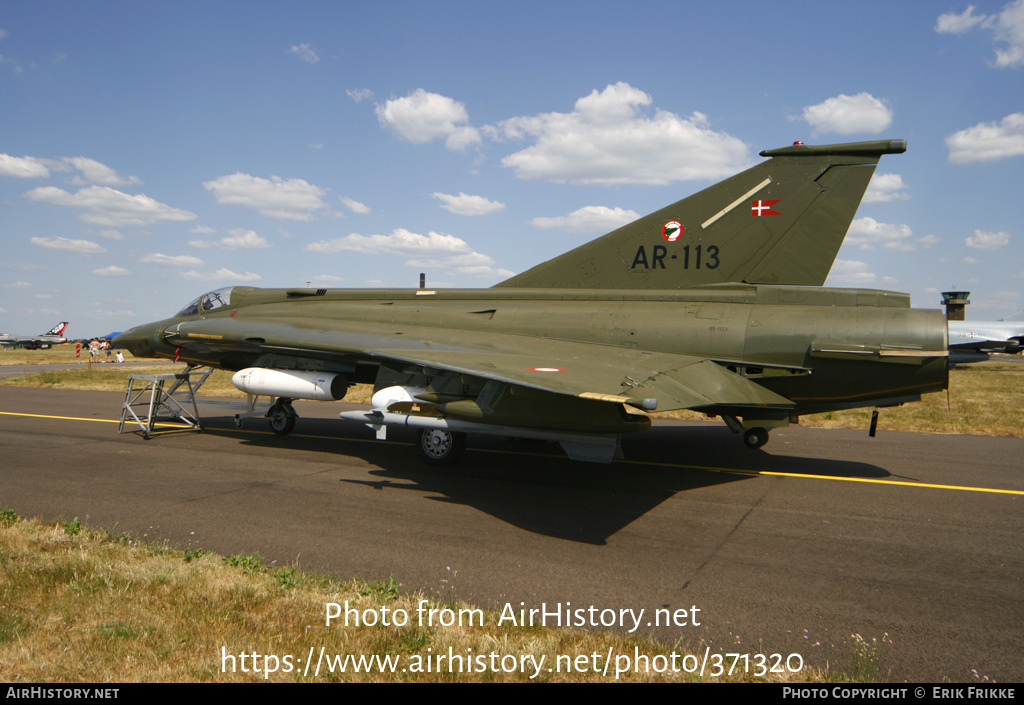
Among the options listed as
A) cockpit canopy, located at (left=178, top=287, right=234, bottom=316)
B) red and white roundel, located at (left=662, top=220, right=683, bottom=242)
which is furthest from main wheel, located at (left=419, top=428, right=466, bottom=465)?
cockpit canopy, located at (left=178, top=287, right=234, bottom=316)

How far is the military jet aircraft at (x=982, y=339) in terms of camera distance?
34281 millimetres

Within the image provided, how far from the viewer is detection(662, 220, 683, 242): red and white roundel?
10.7 metres

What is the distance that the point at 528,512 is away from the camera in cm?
796

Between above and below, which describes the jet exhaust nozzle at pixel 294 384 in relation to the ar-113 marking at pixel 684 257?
below

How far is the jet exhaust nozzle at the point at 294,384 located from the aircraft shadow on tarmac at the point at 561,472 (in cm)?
122

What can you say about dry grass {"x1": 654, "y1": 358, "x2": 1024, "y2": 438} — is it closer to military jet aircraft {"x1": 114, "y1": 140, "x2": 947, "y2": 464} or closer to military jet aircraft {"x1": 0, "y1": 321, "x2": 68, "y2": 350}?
military jet aircraft {"x1": 114, "y1": 140, "x2": 947, "y2": 464}

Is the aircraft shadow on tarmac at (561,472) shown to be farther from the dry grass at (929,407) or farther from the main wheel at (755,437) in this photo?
the dry grass at (929,407)

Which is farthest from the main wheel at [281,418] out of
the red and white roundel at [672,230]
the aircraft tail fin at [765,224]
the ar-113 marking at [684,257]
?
the red and white roundel at [672,230]

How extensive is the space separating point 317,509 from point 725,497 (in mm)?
5722

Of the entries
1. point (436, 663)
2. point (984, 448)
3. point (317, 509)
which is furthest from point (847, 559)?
point (984, 448)

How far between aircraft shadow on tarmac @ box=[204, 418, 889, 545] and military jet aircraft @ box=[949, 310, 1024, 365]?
2901 centimetres

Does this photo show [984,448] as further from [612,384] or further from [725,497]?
[612,384]
